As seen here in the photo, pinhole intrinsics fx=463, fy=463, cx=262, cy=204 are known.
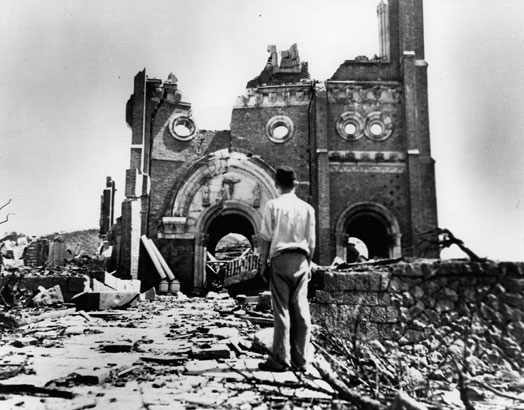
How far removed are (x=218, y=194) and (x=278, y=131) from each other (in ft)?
13.0

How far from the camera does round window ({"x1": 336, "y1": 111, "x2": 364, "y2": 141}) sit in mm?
20469

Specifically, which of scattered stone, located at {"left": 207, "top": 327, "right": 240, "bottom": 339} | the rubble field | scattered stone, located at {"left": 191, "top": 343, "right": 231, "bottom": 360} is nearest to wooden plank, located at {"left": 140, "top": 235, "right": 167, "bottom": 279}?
the rubble field

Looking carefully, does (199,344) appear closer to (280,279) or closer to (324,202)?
(280,279)

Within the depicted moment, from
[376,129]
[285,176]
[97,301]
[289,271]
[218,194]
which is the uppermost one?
[376,129]

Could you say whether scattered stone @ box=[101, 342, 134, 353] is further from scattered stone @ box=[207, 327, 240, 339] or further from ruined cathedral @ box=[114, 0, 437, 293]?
ruined cathedral @ box=[114, 0, 437, 293]

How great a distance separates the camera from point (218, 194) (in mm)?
20078

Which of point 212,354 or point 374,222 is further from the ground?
point 374,222

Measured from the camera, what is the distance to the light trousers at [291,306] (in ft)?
13.4

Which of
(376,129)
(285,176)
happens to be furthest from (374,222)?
(285,176)

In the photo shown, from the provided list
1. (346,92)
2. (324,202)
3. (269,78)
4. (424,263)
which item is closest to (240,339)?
(424,263)

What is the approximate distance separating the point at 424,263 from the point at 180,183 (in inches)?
599

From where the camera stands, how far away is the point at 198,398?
124 inches

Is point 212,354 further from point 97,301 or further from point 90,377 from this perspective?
point 97,301

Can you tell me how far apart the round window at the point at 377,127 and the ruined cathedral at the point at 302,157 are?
4 centimetres
